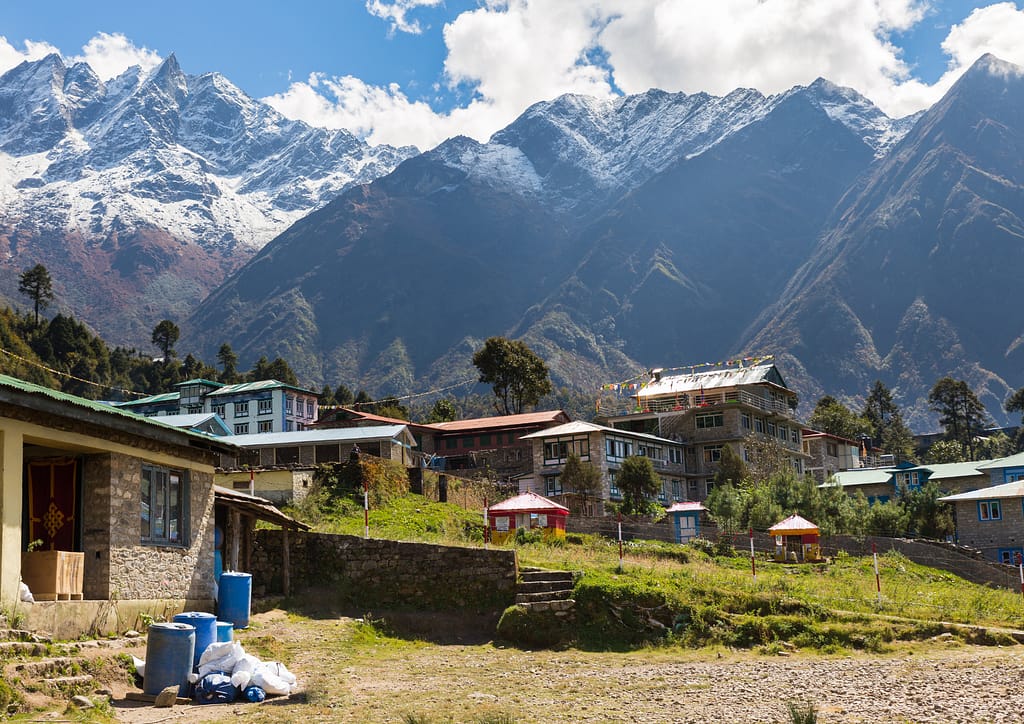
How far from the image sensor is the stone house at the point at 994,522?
5638 cm

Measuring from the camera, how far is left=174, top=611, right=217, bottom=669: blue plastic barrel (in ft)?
60.2

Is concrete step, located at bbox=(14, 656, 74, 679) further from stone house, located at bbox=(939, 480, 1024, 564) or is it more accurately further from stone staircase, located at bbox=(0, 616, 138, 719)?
stone house, located at bbox=(939, 480, 1024, 564)

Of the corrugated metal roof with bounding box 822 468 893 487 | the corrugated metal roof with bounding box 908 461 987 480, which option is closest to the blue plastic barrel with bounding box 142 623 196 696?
the corrugated metal roof with bounding box 822 468 893 487

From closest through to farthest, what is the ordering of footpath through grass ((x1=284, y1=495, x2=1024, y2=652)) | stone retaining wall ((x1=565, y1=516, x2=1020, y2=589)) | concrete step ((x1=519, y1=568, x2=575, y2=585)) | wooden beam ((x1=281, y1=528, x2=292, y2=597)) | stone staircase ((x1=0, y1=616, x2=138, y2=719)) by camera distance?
1. stone staircase ((x1=0, y1=616, x2=138, y2=719))
2. footpath through grass ((x1=284, y1=495, x2=1024, y2=652))
3. concrete step ((x1=519, y1=568, x2=575, y2=585))
4. wooden beam ((x1=281, y1=528, x2=292, y2=597))
5. stone retaining wall ((x1=565, y1=516, x2=1020, y2=589))

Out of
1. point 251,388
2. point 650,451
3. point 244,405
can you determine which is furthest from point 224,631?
point 244,405

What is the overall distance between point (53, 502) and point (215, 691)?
6.04 meters

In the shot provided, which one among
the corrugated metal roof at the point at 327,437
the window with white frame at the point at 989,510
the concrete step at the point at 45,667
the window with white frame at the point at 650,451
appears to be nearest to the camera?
the concrete step at the point at 45,667

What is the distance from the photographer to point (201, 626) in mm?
18469

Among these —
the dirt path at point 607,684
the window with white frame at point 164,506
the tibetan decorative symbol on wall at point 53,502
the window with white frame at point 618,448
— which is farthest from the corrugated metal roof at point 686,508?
the tibetan decorative symbol on wall at point 53,502

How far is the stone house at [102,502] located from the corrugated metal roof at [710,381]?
61.3 meters

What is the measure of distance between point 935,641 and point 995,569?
2625cm

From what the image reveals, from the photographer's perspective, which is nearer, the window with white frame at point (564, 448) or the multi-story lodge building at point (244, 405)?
the window with white frame at point (564, 448)

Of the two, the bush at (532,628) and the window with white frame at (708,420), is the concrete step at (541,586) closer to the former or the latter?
the bush at (532,628)

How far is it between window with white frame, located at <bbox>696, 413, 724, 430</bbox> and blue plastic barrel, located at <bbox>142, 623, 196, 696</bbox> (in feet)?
200
